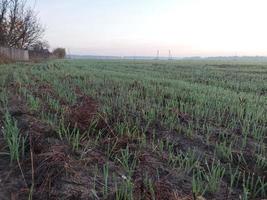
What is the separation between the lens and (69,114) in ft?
14.3

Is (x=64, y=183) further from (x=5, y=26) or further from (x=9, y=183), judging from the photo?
(x=5, y=26)

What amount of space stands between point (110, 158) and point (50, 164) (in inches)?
24.9

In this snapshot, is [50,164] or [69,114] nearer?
[50,164]

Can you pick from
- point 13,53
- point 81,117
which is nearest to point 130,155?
point 81,117

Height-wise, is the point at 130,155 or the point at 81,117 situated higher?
the point at 81,117

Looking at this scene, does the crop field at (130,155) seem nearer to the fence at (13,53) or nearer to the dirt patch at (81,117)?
the dirt patch at (81,117)

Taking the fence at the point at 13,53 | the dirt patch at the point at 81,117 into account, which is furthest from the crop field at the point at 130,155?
the fence at the point at 13,53

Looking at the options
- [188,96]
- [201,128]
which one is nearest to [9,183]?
[201,128]

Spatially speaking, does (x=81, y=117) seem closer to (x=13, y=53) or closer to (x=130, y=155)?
(x=130, y=155)

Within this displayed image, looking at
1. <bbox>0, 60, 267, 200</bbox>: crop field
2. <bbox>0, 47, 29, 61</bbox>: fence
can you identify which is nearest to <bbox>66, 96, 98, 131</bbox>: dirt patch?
<bbox>0, 60, 267, 200</bbox>: crop field

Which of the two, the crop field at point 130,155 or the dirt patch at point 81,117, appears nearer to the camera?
the crop field at point 130,155

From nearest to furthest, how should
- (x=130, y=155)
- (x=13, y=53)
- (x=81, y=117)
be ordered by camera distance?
(x=130, y=155) → (x=81, y=117) → (x=13, y=53)

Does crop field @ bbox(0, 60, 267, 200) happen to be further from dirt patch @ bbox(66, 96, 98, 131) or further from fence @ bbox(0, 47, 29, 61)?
fence @ bbox(0, 47, 29, 61)

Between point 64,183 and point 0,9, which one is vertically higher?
point 0,9
